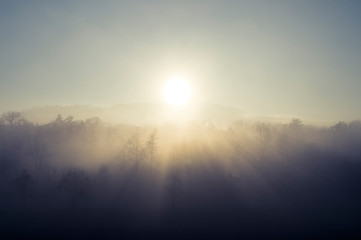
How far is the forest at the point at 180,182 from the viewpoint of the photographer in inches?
2517

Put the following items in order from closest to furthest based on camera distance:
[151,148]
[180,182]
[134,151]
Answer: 1. [180,182]
2. [134,151]
3. [151,148]


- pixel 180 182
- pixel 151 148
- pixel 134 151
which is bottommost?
pixel 180 182

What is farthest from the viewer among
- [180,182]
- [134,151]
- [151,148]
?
[151,148]

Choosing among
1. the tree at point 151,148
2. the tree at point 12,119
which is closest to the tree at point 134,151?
the tree at point 151,148

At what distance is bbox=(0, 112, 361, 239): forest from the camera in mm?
63938

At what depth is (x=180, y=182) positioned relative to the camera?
90.3 m

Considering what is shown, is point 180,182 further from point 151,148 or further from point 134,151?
point 134,151

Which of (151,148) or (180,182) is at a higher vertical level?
(151,148)

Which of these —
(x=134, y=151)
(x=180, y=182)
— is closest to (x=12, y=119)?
(x=134, y=151)

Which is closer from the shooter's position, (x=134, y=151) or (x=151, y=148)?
(x=134, y=151)

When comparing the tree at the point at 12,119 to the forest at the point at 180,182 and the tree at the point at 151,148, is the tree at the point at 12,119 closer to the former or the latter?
the forest at the point at 180,182

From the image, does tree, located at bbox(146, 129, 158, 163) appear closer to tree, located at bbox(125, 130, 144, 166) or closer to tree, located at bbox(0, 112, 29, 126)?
tree, located at bbox(125, 130, 144, 166)

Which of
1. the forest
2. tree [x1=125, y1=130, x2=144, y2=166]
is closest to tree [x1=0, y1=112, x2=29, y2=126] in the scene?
the forest

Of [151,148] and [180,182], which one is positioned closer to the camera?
[180,182]
